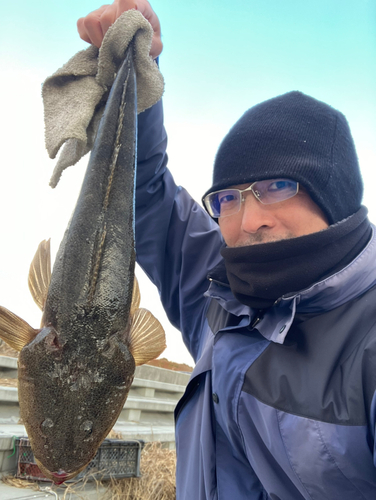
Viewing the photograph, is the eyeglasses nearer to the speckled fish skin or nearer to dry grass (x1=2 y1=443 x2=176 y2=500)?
the speckled fish skin

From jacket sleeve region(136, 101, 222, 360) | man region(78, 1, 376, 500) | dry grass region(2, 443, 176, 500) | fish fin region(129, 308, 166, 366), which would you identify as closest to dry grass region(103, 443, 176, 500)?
dry grass region(2, 443, 176, 500)

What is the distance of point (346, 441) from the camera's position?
4.26 feet

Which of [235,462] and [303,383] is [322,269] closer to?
[303,383]

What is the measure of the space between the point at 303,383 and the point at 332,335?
238 millimetres

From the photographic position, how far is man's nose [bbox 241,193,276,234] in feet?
6.26

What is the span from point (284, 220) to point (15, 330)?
4.71ft

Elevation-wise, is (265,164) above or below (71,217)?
above

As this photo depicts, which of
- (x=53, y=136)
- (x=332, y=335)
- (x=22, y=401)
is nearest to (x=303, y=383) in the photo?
(x=332, y=335)

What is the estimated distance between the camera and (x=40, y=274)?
1874mm

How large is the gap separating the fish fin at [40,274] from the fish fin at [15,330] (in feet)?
0.41

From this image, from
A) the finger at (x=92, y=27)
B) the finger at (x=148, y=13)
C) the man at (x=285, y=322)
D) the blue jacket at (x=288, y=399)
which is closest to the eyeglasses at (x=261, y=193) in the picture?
the man at (x=285, y=322)

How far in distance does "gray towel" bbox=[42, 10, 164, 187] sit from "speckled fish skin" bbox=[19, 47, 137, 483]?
36 centimetres

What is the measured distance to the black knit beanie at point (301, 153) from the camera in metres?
1.87

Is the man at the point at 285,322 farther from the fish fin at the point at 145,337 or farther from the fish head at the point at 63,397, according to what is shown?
the fish head at the point at 63,397
